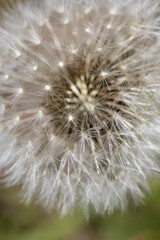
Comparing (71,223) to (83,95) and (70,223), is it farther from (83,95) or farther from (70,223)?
(83,95)

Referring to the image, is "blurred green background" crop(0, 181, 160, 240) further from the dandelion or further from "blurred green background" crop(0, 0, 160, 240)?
the dandelion

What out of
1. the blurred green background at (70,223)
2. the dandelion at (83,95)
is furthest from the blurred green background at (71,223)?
the dandelion at (83,95)

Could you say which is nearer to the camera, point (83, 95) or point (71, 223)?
point (83, 95)

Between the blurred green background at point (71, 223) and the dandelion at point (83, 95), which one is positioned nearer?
the dandelion at point (83, 95)

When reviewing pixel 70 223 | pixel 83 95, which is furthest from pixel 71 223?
pixel 83 95

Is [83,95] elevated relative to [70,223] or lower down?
elevated

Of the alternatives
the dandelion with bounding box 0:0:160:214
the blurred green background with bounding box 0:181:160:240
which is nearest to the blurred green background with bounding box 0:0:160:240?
the blurred green background with bounding box 0:181:160:240

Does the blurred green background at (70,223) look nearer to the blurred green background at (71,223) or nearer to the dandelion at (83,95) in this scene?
the blurred green background at (71,223)
